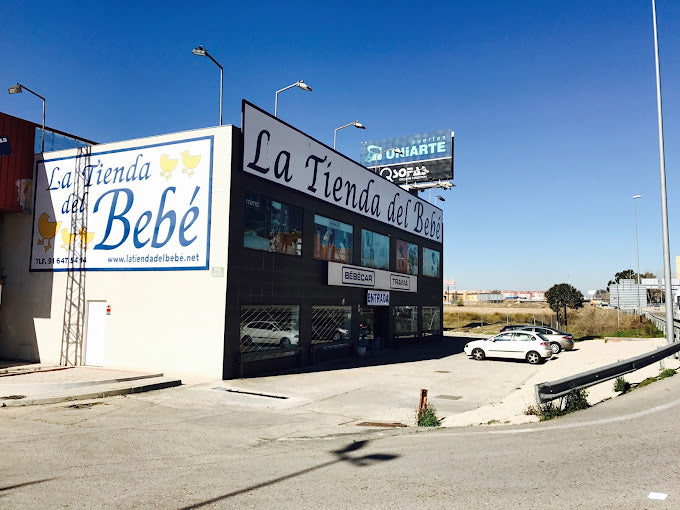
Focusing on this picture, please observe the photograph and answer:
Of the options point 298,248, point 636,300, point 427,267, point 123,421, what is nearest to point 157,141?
point 298,248

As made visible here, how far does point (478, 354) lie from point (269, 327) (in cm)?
1228

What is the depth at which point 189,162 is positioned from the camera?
64.6ft

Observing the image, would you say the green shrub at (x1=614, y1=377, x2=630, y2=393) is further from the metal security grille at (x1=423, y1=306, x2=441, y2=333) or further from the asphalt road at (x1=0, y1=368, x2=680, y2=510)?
the metal security grille at (x1=423, y1=306, x2=441, y2=333)

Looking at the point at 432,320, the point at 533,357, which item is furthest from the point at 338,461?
the point at 432,320

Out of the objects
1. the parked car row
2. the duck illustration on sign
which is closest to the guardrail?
the parked car row

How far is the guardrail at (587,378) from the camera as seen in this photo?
11.5 meters

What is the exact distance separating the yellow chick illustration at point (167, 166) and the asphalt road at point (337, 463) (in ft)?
33.6

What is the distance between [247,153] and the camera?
19594 mm

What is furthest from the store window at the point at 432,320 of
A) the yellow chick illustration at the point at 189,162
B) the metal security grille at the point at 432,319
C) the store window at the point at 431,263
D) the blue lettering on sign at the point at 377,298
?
the yellow chick illustration at the point at 189,162

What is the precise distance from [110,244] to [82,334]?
151 inches

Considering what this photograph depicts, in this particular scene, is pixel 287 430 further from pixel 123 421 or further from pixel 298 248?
pixel 298 248

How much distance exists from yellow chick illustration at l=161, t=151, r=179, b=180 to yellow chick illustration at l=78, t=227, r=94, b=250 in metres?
4.34

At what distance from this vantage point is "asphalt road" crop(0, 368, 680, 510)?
644 centimetres

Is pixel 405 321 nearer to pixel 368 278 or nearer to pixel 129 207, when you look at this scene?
pixel 368 278
